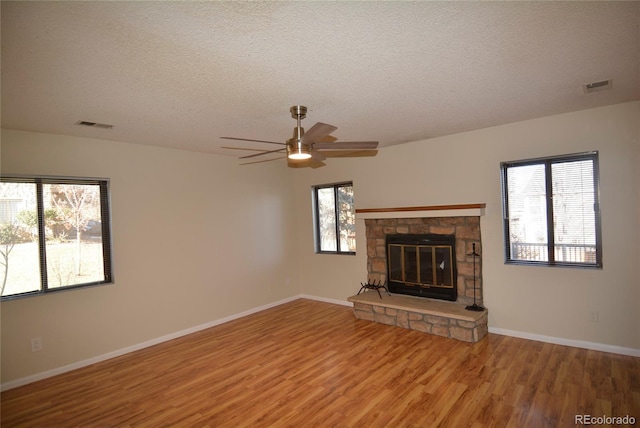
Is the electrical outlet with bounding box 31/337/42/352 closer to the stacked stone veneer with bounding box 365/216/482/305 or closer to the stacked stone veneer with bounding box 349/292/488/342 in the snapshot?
the stacked stone veneer with bounding box 349/292/488/342

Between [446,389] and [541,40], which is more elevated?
[541,40]

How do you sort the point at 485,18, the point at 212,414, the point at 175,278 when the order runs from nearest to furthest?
the point at 485,18 < the point at 212,414 < the point at 175,278

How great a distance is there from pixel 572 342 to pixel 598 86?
8.72ft

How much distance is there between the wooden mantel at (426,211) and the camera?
4125 millimetres

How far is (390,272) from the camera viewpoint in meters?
5.07

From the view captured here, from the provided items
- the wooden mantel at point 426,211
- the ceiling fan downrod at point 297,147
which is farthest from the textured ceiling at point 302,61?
the wooden mantel at point 426,211

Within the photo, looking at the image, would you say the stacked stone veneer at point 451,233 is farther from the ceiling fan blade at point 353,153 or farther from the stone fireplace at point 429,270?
the ceiling fan blade at point 353,153

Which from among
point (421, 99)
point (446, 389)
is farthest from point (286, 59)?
point (446, 389)

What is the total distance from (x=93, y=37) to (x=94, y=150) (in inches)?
99.0

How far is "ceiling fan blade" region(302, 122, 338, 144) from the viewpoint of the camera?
248 cm

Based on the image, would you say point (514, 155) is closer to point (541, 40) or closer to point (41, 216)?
point (541, 40)

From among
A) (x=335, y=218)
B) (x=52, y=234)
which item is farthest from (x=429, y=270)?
(x=52, y=234)

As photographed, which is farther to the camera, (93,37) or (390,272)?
(390,272)

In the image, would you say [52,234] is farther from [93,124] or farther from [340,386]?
[340,386]
